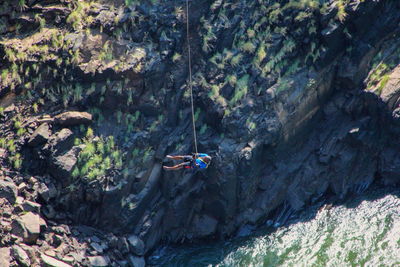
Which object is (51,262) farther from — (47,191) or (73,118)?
Result: (73,118)

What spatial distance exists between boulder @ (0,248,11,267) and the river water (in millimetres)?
7720

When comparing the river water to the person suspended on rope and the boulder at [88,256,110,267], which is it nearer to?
the boulder at [88,256,110,267]

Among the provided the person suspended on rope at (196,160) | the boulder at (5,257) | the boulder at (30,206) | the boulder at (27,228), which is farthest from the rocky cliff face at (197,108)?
the boulder at (5,257)

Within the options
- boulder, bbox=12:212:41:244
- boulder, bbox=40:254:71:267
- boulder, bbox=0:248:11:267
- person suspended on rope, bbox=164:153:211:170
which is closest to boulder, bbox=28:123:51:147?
boulder, bbox=12:212:41:244

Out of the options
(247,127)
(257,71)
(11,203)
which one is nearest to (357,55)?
(257,71)

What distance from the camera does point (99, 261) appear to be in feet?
A: 78.2

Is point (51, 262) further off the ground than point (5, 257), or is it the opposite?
point (5, 257)

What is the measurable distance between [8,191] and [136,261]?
24.3 feet

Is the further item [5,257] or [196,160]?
[196,160]

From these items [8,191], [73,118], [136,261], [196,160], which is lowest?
[136,261]

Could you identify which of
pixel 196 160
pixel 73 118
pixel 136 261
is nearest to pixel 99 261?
pixel 136 261

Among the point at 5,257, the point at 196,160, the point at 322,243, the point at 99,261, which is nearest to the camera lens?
the point at 5,257

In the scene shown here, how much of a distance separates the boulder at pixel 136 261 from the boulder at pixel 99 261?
1.37 metres

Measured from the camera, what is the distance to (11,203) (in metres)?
23.0
